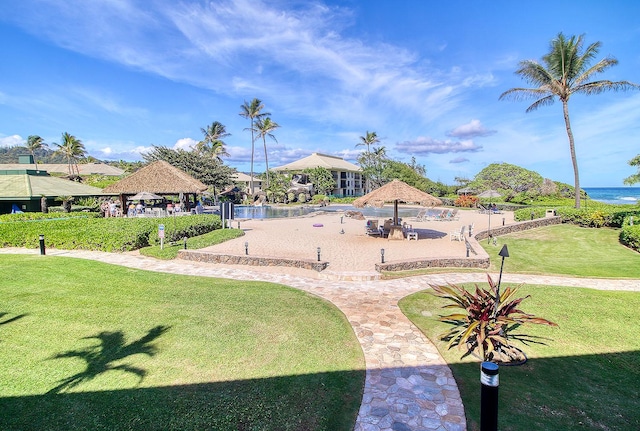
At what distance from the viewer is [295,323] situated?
6.56m

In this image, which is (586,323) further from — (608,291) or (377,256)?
(377,256)

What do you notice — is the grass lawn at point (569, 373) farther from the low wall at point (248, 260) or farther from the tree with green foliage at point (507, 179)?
the tree with green foliage at point (507, 179)

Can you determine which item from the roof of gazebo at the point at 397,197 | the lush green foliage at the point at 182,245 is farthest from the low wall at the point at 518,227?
the lush green foliage at the point at 182,245

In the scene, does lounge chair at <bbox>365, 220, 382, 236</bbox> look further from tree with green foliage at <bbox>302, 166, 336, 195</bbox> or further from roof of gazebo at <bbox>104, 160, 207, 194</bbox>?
tree with green foliage at <bbox>302, 166, 336, 195</bbox>

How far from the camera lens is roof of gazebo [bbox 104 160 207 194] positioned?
2344 centimetres

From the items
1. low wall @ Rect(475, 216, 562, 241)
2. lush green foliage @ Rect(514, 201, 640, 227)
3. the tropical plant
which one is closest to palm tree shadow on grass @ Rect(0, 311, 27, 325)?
the tropical plant

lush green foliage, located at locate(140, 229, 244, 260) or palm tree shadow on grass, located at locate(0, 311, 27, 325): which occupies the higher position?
lush green foliage, located at locate(140, 229, 244, 260)

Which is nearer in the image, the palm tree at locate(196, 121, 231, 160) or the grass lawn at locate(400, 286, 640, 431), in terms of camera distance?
the grass lawn at locate(400, 286, 640, 431)

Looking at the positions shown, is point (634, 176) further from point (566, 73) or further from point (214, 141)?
point (214, 141)

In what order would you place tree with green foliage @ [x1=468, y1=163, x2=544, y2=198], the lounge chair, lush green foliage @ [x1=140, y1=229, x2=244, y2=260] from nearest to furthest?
lush green foliage @ [x1=140, y1=229, x2=244, y2=260] → the lounge chair → tree with green foliage @ [x1=468, y1=163, x2=544, y2=198]

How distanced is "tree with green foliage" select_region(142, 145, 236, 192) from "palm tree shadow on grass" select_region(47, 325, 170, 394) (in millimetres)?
33759

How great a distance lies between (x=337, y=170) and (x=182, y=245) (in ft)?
175

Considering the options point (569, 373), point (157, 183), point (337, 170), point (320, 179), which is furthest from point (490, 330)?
point (337, 170)

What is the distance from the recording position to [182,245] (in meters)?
14.5
